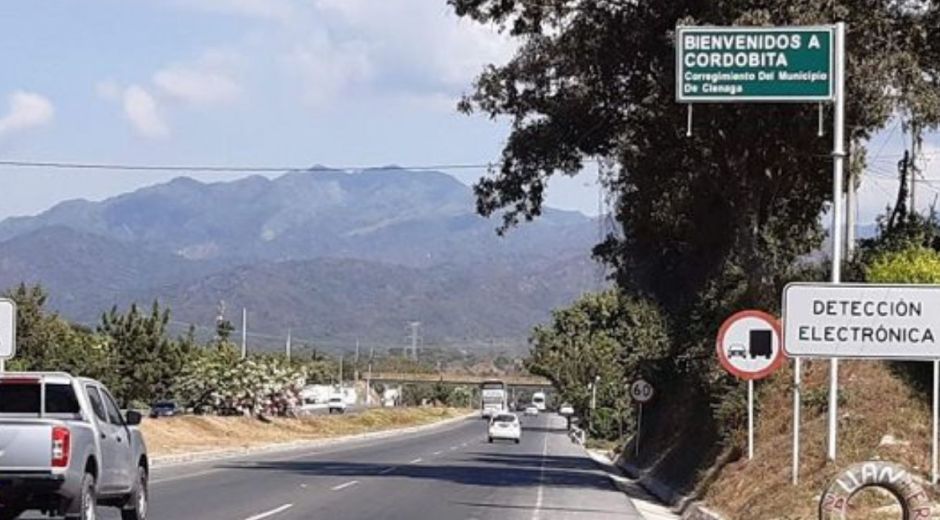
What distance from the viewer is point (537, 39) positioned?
34.5m

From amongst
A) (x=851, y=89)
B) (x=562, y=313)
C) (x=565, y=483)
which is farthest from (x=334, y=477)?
(x=562, y=313)

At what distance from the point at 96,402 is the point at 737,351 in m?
8.61

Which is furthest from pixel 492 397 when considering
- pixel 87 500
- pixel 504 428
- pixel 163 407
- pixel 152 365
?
pixel 87 500

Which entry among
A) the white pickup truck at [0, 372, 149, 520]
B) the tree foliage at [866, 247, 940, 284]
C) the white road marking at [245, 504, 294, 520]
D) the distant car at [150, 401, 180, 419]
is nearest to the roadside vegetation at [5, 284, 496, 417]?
the distant car at [150, 401, 180, 419]

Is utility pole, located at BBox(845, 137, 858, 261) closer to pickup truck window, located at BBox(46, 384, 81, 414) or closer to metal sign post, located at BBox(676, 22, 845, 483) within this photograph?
metal sign post, located at BBox(676, 22, 845, 483)

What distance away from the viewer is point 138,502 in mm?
21359

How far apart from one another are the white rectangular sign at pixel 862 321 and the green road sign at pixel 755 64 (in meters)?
6.40

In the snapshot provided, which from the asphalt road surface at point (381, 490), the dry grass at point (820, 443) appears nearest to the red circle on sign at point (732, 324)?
the dry grass at point (820, 443)

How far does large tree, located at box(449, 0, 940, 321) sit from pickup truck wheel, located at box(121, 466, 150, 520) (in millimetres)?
13230

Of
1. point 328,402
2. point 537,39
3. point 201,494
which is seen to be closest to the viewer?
point 201,494

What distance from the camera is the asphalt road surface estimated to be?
25359mm

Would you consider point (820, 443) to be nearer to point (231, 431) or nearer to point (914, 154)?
point (914, 154)

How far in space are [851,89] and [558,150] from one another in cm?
812

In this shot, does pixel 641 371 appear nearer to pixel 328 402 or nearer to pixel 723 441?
pixel 723 441
